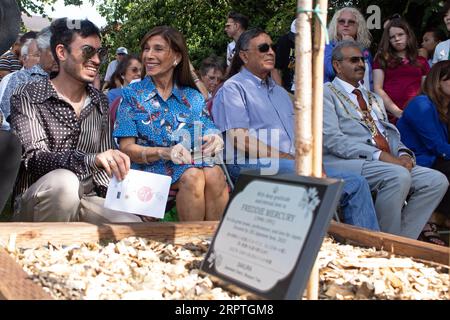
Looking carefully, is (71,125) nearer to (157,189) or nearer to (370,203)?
(157,189)

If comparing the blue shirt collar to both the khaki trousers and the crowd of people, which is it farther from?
the khaki trousers

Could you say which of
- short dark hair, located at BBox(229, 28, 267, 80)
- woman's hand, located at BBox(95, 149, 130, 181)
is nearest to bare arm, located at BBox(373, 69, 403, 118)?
short dark hair, located at BBox(229, 28, 267, 80)

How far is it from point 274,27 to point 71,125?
8655mm

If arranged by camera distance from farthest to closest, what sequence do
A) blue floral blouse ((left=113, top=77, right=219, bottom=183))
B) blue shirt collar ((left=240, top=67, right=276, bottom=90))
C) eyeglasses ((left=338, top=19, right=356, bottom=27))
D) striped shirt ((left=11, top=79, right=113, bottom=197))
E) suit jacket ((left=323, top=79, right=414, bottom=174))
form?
1. eyeglasses ((left=338, top=19, right=356, bottom=27))
2. blue shirt collar ((left=240, top=67, right=276, bottom=90))
3. suit jacket ((left=323, top=79, right=414, bottom=174))
4. blue floral blouse ((left=113, top=77, right=219, bottom=183))
5. striped shirt ((left=11, top=79, right=113, bottom=197))

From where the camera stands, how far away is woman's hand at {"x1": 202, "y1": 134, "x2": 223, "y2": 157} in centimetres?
373

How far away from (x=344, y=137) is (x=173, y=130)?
1308 millimetres

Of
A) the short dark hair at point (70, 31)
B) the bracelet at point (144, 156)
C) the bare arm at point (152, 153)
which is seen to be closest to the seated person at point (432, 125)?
the bare arm at point (152, 153)

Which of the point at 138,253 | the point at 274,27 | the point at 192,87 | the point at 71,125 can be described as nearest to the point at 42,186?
the point at 71,125

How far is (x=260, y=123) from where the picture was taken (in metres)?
4.61

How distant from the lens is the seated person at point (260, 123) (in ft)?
14.1

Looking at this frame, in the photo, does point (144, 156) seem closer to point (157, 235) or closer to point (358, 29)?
point (157, 235)

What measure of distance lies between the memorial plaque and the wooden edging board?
33.5 inches

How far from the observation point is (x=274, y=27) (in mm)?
11820

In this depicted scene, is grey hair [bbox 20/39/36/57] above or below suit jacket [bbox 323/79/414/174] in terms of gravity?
above
